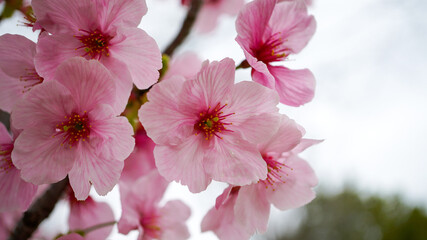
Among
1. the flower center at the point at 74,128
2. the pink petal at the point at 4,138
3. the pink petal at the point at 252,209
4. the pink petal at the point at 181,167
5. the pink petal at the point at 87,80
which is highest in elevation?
the pink petal at the point at 87,80

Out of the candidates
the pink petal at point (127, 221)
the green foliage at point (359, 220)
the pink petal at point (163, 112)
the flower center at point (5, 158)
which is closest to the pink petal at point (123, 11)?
the pink petal at point (163, 112)

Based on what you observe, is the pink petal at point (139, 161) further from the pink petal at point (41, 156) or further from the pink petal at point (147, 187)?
the pink petal at point (41, 156)

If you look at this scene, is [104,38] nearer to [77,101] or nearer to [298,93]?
[77,101]

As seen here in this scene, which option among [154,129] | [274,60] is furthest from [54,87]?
[274,60]

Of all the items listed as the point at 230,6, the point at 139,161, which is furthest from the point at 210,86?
the point at 230,6

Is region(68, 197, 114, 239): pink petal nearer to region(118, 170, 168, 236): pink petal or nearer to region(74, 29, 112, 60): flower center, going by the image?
region(118, 170, 168, 236): pink petal

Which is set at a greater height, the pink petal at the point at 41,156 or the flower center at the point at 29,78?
the flower center at the point at 29,78
